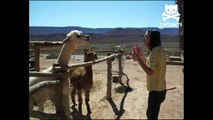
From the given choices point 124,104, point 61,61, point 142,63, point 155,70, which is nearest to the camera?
point 142,63

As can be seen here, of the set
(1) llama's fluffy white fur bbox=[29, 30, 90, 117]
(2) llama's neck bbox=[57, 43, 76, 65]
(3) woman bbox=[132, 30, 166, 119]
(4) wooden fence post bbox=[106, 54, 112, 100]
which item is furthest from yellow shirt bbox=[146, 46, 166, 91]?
(4) wooden fence post bbox=[106, 54, 112, 100]

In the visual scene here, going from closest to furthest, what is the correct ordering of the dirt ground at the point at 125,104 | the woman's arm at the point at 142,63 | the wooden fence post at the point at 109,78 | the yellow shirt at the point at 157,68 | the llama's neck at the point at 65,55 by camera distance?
the woman's arm at the point at 142,63 → the yellow shirt at the point at 157,68 → the llama's neck at the point at 65,55 → the dirt ground at the point at 125,104 → the wooden fence post at the point at 109,78

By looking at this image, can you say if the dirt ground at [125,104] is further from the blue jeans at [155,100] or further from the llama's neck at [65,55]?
the blue jeans at [155,100]

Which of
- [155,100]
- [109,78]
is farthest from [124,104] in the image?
[155,100]

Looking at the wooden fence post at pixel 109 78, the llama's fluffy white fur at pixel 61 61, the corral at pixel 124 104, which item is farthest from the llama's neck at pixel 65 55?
the wooden fence post at pixel 109 78

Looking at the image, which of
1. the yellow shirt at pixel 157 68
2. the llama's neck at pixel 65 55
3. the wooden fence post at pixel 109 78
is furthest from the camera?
the wooden fence post at pixel 109 78

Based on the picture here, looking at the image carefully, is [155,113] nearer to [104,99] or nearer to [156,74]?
[156,74]

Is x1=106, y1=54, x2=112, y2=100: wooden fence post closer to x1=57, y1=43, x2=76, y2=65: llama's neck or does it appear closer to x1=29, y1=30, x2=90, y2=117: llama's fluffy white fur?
x1=29, y1=30, x2=90, y2=117: llama's fluffy white fur

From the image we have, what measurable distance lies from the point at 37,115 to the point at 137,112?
4.08m

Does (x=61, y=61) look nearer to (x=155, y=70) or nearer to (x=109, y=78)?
(x=155, y=70)

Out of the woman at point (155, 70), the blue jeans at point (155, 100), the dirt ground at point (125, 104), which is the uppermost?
the woman at point (155, 70)

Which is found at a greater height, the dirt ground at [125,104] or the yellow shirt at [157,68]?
the yellow shirt at [157,68]

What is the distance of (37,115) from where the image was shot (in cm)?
262
